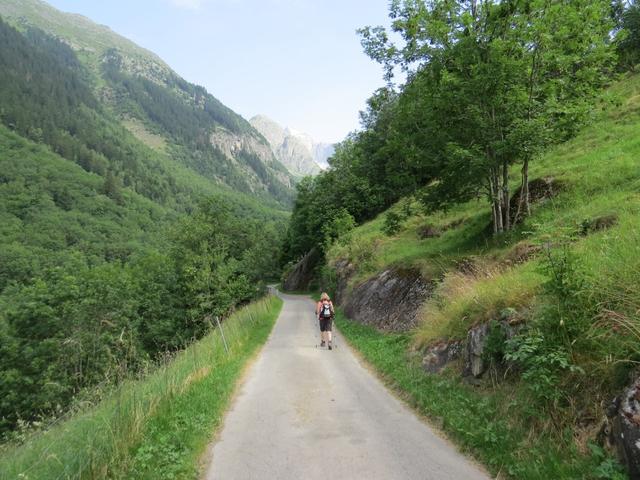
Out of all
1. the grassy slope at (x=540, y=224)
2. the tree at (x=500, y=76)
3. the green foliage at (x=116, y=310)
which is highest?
the tree at (x=500, y=76)

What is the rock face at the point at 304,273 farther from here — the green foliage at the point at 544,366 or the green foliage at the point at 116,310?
the green foliage at the point at 544,366

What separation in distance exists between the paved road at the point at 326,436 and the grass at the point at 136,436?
388 mm

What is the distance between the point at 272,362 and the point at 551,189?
10.6 metres

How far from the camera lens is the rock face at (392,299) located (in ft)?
47.3

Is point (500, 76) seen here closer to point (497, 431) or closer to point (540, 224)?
point (540, 224)

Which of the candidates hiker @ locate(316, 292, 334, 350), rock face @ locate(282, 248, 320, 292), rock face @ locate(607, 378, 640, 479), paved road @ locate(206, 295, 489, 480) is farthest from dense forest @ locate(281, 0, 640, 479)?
rock face @ locate(282, 248, 320, 292)

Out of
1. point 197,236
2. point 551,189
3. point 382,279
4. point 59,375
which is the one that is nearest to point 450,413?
point 551,189

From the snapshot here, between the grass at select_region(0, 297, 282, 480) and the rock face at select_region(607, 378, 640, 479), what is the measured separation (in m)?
4.72

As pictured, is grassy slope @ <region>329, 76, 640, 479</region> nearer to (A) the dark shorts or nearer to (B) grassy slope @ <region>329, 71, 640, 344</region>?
(B) grassy slope @ <region>329, 71, 640, 344</region>

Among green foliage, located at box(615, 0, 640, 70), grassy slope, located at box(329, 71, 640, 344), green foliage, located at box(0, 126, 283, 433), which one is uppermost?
green foliage, located at box(615, 0, 640, 70)

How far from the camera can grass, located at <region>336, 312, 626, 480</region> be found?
14.4ft

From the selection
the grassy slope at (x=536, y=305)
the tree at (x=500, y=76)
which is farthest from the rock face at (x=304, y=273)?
the tree at (x=500, y=76)

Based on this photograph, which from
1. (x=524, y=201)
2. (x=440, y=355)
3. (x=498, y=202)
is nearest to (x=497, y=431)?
(x=440, y=355)

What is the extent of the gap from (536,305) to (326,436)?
3.71 m
